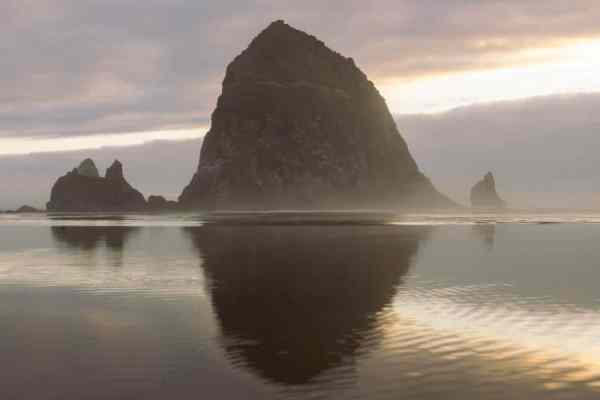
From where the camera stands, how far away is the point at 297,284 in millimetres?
34344

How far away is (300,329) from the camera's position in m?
22.5

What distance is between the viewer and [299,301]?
94.5ft

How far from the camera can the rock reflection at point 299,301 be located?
60.7 ft

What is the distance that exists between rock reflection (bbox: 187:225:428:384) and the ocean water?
0.10 metres

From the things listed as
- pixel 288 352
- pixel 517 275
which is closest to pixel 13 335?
pixel 288 352

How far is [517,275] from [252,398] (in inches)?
1095

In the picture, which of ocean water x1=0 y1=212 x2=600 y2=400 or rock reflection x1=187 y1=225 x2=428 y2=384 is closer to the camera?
ocean water x1=0 y1=212 x2=600 y2=400

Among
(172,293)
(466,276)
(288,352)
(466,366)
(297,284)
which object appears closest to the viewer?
(466,366)

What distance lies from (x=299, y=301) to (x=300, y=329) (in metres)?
6.30

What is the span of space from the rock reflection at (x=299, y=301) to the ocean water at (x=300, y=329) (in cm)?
10

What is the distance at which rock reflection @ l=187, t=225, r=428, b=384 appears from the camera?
18.5m

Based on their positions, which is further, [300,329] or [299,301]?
[299,301]

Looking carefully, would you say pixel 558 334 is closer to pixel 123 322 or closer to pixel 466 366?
pixel 466 366

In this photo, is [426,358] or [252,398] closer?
[252,398]
